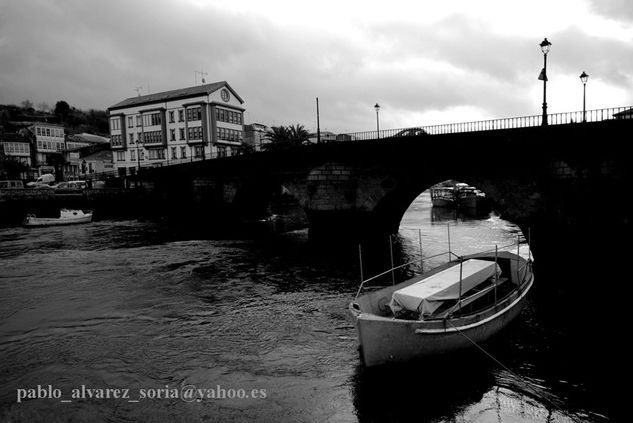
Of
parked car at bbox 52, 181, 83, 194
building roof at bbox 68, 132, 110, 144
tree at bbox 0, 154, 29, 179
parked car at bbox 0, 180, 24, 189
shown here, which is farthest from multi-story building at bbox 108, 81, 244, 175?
building roof at bbox 68, 132, 110, 144

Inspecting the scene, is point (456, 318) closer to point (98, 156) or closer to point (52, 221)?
point (52, 221)

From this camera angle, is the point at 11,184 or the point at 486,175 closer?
the point at 486,175

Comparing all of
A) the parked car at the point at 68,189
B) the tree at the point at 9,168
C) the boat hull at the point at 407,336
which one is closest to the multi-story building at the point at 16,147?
the tree at the point at 9,168

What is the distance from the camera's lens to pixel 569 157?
22578 millimetres

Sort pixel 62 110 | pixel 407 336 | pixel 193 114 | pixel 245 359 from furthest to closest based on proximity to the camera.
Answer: pixel 62 110, pixel 193 114, pixel 245 359, pixel 407 336

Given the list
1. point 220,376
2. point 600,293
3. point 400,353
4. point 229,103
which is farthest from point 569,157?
point 229,103

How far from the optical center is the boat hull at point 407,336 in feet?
35.0

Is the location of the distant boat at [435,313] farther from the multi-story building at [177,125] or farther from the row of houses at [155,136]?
the multi-story building at [177,125]

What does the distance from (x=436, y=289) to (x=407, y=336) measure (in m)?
2.01

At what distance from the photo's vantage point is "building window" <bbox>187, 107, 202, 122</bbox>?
74600 mm

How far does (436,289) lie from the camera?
12242mm

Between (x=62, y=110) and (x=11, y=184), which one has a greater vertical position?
(x=62, y=110)

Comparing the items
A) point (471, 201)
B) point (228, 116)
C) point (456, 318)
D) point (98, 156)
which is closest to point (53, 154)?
point (98, 156)

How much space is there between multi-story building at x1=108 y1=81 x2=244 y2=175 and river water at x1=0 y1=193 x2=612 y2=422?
169 feet
